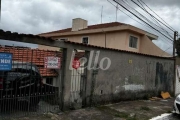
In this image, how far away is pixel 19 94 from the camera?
5.91 metres

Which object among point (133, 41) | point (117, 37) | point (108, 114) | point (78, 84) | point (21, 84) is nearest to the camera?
point (21, 84)

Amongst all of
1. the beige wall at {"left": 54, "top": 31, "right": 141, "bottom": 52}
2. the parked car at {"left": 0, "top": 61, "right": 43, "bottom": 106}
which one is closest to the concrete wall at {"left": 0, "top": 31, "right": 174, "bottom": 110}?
the parked car at {"left": 0, "top": 61, "right": 43, "bottom": 106}

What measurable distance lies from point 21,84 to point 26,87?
0.58 ft

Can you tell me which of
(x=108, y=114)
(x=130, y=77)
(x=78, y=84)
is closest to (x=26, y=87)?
(x=78, y=84)

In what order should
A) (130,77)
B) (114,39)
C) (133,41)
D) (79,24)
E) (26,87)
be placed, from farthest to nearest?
(79,24) → (133,41) → (114,39) → (130,77) → (26,87)

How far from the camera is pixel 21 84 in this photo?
6000mm

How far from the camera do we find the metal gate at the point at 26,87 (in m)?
5.66

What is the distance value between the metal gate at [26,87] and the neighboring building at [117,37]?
9.88 metres

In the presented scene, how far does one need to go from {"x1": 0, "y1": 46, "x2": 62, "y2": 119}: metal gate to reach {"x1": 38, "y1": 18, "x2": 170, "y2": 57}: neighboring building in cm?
988

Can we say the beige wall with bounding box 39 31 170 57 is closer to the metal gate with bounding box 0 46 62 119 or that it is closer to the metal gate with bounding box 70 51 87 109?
the metal gate with bounding box 70 51 87 109

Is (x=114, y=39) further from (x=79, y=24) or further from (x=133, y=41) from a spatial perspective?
(x=79, y=24)

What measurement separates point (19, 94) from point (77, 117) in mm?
1894

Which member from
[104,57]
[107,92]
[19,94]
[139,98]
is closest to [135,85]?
[139,98]

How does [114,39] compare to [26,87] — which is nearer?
[26,87]
